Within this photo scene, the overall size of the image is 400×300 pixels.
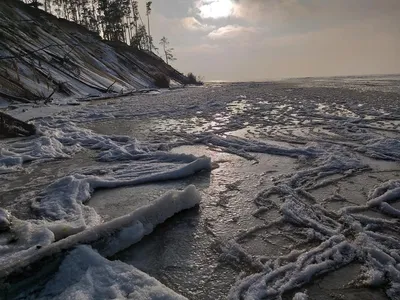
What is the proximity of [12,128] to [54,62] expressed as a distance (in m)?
17.0

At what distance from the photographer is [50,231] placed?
120 inches

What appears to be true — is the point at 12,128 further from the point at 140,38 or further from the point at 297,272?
the point at 140,38

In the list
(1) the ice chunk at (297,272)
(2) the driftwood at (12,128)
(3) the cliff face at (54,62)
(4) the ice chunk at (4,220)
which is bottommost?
(1) the ice chunk at (297,272)

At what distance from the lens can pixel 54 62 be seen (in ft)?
76.2

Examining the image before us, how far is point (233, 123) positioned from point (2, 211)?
7947mm

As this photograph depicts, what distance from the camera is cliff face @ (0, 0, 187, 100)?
16875mm

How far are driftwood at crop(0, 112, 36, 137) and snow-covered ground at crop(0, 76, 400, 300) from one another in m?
0.71

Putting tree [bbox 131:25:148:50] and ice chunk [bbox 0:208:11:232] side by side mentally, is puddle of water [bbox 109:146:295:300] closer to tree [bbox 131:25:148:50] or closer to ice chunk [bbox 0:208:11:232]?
ice chunk [bbox 0:208:11:232]

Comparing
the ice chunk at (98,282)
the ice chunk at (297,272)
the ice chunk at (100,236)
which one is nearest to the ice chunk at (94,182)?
the ice chunk at (100,236)

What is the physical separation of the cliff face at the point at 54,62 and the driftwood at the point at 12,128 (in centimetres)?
151

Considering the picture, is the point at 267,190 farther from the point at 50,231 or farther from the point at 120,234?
the point at 50,231

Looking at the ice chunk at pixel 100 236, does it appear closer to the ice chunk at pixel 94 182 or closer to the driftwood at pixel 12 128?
the ice chunk at pixel 94 182

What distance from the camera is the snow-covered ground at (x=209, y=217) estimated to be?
2520 mm

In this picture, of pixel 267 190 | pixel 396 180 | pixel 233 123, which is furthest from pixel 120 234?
pixel 233 123
